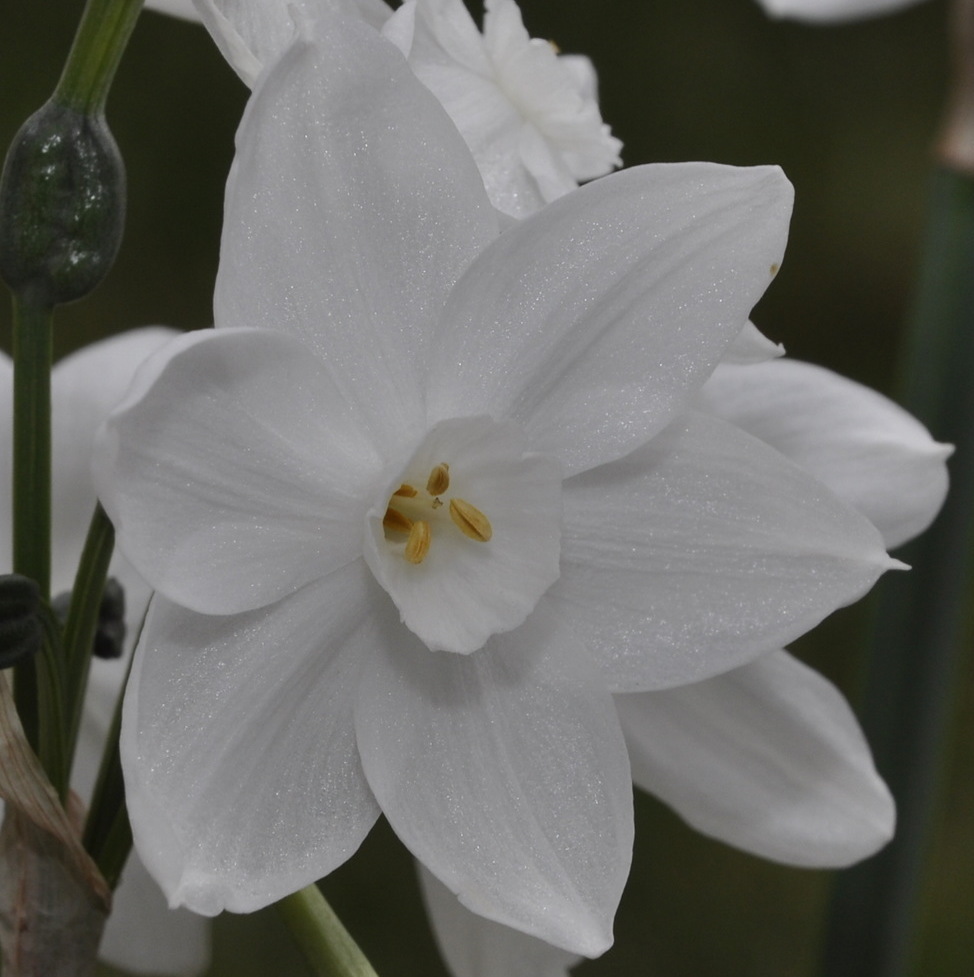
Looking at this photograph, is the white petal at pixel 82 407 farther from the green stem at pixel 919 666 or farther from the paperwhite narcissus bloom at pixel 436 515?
the green stem at pixel 919 666

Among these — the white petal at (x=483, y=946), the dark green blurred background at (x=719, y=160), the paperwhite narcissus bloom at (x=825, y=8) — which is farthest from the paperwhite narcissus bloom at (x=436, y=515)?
the dark green blurred background at (x=719, y=160)

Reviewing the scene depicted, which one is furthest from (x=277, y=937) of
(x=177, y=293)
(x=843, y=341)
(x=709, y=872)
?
(x=843, y=341)

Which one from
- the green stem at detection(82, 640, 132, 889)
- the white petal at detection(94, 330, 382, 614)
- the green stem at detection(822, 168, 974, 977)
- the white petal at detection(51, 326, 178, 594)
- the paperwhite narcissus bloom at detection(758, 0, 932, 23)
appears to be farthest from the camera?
the paperwhite narcissus bloom at detection(758, 0, 932, 23)

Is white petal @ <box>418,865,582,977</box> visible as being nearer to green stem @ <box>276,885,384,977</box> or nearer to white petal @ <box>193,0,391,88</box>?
green stem @ <box>276,885,384,977</box>

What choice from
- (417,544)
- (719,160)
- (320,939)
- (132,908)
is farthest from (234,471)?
(719,160)

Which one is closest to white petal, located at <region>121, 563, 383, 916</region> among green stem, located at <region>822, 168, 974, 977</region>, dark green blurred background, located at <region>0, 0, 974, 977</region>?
green stem, located at <region>822, 168, 974, 977</region>

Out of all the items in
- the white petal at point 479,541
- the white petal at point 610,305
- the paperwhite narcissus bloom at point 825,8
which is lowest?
the paperwhite narcissus bloom at point 825,8
